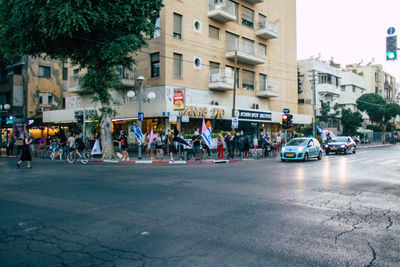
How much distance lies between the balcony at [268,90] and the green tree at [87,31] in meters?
16.5

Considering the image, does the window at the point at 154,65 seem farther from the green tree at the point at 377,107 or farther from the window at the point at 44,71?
the green tree at the point at 377,107

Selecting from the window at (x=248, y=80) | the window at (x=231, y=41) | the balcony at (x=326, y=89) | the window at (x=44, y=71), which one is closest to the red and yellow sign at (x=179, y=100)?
the window at (x=231, y=41)

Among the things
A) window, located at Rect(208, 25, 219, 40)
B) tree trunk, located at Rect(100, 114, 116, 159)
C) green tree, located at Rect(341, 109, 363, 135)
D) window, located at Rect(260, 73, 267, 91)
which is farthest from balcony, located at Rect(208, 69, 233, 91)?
green tree, located at Rect(341, 109, 363, 135)

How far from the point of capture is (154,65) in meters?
27.5

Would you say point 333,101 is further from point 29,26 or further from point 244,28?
point 29,26

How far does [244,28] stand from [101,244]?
32.3 m

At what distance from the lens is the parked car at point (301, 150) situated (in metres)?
19.9

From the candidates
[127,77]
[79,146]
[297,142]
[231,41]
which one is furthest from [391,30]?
[127,77]

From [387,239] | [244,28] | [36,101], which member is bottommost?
[387,239]

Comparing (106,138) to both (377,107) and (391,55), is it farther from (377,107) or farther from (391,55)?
(377,107)

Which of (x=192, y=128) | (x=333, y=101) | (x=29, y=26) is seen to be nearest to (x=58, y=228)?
(x=29, y=26)

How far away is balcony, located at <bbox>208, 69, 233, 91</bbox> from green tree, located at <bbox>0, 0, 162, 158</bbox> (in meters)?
9.11

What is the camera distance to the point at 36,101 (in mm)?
37844

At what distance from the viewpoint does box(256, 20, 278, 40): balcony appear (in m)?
34.9
